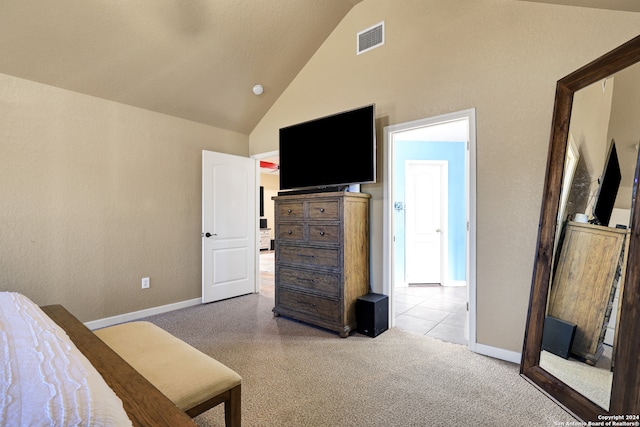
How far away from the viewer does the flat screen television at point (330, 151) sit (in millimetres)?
2844

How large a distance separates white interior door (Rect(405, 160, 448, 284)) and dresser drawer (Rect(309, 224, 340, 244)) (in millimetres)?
2474

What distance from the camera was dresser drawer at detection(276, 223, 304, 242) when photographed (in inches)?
123

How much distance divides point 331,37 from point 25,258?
3941mm

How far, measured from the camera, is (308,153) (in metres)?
3.29

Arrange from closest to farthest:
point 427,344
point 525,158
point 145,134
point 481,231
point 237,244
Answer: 1. point 525,158
2. point 481,231
3. point 427,344
4. point 145,134
5. point 237,244

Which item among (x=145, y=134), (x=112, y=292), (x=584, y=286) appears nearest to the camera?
(x=584, y=286)

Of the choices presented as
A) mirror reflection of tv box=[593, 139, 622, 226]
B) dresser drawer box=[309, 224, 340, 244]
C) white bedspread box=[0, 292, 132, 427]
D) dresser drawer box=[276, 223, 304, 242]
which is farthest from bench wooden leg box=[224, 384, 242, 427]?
mirror reflection of tv box=[593, 139, 622, 226]

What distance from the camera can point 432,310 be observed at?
3.61 metres

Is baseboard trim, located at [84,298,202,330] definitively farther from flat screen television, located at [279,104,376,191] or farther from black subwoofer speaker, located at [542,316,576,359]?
black subwoofer speaker, located at [542,316,576,359]

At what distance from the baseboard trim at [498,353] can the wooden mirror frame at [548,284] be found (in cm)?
19

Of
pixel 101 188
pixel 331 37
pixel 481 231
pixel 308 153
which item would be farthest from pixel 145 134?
pixel 481 231

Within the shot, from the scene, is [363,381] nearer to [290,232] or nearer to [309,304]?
[309,304]

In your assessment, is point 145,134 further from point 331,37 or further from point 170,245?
point 331,37

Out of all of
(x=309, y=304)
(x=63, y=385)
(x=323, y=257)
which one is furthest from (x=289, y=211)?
(x=63, y=385)
